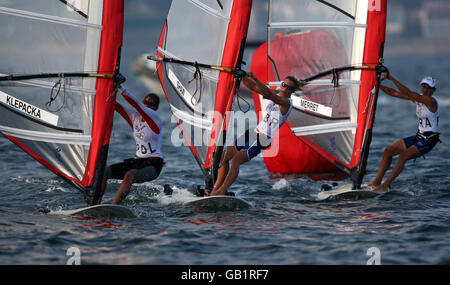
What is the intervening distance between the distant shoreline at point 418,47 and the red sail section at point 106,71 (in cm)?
15693

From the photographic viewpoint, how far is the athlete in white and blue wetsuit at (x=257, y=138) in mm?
9148

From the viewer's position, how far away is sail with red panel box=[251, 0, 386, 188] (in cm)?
1036

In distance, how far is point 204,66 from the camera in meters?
9.37

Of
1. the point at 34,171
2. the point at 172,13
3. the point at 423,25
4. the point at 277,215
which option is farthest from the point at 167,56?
the point at 423,25

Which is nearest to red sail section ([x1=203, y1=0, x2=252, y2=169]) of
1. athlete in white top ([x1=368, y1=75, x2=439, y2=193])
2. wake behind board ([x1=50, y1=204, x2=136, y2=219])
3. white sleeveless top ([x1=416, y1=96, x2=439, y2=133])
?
wake behind board ([x1=50, y1=204, x2=136, y2=219])

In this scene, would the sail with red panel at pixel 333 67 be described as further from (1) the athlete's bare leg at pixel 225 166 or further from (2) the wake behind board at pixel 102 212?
(2) the wake behind board at pixel 102 212

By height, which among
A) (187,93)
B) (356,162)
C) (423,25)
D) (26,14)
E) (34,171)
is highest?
(423,25)

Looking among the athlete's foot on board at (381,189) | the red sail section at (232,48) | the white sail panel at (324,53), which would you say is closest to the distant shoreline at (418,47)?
the white sail panel at (324,53)

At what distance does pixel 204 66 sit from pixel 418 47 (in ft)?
536

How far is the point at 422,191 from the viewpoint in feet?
35.7

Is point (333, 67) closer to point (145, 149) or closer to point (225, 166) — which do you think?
point (225, 166)

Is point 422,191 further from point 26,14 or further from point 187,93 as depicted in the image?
point 26,14

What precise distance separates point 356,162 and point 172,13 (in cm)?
371

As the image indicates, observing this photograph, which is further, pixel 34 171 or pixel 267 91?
pixel 34 171
